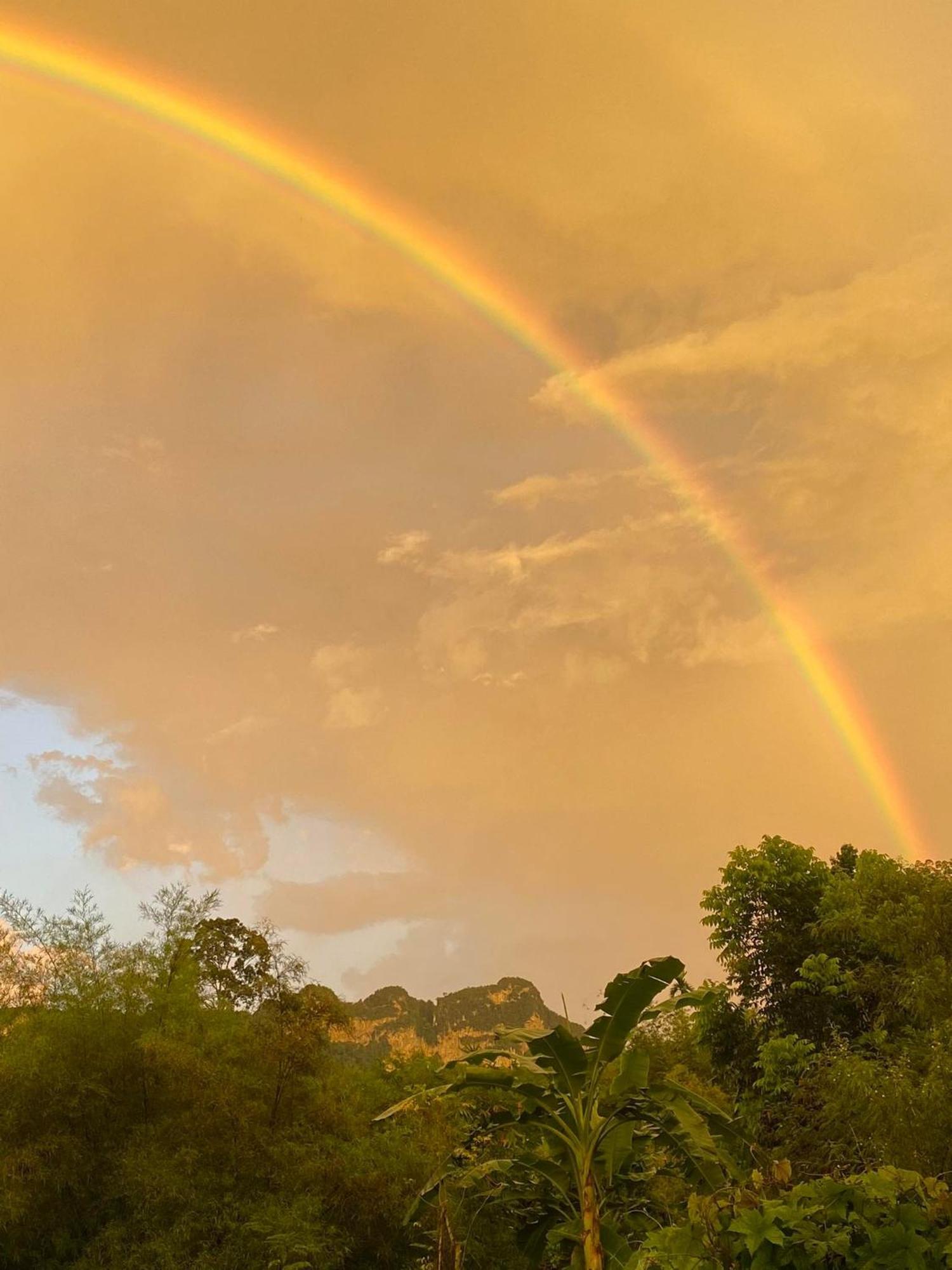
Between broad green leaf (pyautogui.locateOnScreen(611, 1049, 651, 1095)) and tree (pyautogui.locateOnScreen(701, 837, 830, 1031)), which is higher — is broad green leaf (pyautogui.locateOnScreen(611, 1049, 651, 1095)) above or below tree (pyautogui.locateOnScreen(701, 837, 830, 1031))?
below

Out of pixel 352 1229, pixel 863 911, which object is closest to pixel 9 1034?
pixel 352 1229

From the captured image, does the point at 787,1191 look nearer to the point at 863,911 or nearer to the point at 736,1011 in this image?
the point at 863,911

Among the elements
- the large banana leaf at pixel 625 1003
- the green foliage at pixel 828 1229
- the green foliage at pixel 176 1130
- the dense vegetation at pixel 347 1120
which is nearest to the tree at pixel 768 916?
the dense vegetation at pixel 347 1120

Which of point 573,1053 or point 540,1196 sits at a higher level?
point 573,1053

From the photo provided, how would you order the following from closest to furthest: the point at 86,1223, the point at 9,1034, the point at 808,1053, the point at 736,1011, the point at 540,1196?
the point at 540,1196 < the point at 86,1223 < the point at 9,1034 < the point at 808,1053 < the point at 736,1011

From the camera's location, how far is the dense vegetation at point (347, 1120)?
8625mm

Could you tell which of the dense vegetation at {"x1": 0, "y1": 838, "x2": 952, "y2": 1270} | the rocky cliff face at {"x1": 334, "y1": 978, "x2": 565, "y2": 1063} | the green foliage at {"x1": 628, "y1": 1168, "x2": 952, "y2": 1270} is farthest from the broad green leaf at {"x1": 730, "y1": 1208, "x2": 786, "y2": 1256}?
the rocky cliff face at {"x1": 334, "y1": 978, "x2": 565, "y2": 1063}

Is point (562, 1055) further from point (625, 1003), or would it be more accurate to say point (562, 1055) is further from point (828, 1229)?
point (828, 1229)

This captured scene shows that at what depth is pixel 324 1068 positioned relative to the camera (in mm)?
12641

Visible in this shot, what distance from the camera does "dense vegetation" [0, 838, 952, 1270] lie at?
8.62 metres

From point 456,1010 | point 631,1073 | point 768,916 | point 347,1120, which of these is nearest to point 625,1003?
point 631,1073

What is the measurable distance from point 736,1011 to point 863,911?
27.5 feet

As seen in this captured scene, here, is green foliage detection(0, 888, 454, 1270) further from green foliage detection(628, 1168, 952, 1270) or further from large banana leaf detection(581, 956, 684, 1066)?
green foliage detection(628, 1168, 952, 1270)

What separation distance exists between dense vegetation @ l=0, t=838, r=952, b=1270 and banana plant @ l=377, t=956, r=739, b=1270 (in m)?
0.03
